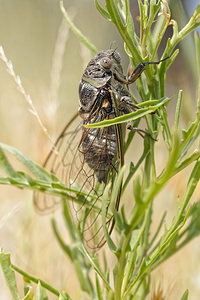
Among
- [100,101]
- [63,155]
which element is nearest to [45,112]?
[63,155]

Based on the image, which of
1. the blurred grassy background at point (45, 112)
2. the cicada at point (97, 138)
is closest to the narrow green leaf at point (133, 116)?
the cicada at point (97, 138)

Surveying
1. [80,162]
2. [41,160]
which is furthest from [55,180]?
[41,160]

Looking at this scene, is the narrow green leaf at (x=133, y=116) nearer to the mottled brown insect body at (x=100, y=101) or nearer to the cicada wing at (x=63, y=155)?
the mottled brown insect body at (x=100, y=101)

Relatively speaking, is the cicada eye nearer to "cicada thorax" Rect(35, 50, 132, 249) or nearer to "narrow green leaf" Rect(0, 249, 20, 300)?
"cicada thorax" Rect(35, 50, 132, 249)

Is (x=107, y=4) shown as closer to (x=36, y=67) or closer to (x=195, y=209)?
(x=195, y=209)

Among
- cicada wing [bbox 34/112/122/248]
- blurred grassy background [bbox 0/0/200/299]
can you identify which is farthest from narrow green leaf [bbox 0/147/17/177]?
blurred grassy background [bbox 0/0/200/299]

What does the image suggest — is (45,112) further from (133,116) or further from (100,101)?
(133,116)

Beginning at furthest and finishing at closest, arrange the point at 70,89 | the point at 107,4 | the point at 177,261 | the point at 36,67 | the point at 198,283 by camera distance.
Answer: the point at 36,67 → the point at 70,89 → the point at 177,261 → the point at 198,283 → the point at 107,4

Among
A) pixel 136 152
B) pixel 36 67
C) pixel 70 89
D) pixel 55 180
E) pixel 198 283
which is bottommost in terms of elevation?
pixel 198 283
